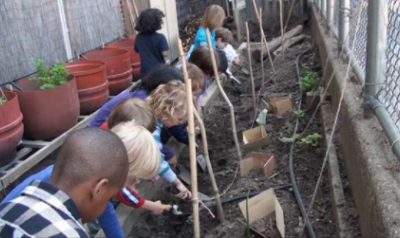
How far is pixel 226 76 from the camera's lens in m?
7.06

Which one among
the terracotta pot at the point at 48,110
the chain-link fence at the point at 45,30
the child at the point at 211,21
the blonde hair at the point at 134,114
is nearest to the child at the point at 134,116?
the blonde hair at the point at 134,114

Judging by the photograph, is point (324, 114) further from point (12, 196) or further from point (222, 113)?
point (12, 196)

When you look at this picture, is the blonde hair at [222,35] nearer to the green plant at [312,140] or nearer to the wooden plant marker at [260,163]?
the green plant at [312,140]

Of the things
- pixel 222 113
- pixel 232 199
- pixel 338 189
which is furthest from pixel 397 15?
pixel 222 113

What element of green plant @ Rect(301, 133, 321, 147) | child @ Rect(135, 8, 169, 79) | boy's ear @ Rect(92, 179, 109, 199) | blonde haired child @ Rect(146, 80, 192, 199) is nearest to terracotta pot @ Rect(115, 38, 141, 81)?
child @ Rect(135, 8, 169, 79)

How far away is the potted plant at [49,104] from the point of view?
408 cm

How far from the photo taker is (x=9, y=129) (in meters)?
3.60

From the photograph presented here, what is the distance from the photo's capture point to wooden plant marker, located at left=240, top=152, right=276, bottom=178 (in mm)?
3963

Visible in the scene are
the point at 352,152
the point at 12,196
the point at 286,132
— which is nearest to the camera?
the point at 12,196

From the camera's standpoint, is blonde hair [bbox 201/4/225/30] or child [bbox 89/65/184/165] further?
blonde hair [bbox 201/4/225/30]

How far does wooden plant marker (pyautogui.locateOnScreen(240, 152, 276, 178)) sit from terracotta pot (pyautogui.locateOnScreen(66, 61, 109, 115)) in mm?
1673

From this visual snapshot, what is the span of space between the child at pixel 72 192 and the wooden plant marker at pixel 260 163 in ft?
7.91

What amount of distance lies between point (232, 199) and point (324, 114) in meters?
1.27

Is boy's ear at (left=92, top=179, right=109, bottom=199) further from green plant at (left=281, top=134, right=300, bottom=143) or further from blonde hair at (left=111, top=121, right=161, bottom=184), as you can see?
green plant at (left=281, top=134, right=300, bottom=143)
